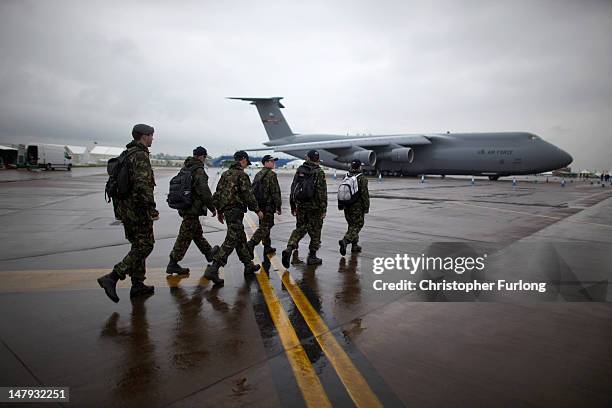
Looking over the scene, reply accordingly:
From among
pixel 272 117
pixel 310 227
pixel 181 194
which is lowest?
pixel 310 227

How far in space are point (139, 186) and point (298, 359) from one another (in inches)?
111

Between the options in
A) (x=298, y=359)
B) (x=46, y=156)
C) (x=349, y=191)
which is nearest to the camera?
(x=298, y=359)

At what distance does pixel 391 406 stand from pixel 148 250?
343cm

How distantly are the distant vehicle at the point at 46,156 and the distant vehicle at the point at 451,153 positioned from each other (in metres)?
23.0

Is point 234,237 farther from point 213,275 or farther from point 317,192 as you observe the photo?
point 317,192

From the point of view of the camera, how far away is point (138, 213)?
4.61m

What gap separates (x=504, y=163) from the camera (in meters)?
30.4

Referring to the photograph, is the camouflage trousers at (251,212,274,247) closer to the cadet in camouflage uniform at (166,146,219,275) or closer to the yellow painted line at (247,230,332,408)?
the cadet in camouflage uniform at (166,146,219,275)

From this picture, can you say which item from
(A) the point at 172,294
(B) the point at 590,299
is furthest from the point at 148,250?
(B) the point at 590,299

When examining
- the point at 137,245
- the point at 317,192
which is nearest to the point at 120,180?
the point at 137,245

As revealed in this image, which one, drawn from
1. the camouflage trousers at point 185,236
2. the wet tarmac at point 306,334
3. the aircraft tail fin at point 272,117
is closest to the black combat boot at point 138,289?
the wet tarmac at point 306,334

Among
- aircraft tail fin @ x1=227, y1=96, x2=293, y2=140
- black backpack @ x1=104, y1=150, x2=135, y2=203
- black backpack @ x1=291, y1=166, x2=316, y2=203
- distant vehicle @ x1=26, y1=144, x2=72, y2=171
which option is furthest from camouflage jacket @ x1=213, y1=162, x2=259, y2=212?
distant vehicle @ x1=26, y1=144, x2=72, y2=171

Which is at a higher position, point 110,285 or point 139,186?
point 139,186

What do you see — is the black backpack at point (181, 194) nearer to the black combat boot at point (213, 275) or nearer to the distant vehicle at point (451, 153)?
the black combat boot at point (213, 275)
